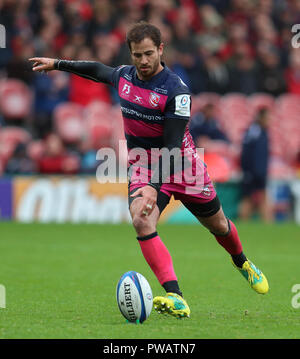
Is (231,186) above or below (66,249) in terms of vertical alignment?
above

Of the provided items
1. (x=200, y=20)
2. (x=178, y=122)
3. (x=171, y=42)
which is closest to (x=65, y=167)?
(x=171, y=42)

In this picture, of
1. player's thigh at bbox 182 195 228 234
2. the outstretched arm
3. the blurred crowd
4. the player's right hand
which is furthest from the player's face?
the blurred crowd

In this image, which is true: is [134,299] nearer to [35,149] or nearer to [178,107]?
[178,107]

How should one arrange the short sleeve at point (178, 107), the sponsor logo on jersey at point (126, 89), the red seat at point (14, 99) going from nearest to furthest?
the short sleeve at point (178, 107) → the sponsor logo on jersey at point (126, 89) → the red seat at point (14, 99)

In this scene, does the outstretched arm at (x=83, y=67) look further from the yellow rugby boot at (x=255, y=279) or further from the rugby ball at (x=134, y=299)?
the yellow rugby boot at (x=255, y=279)

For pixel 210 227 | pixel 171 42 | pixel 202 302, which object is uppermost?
pixel 171 42

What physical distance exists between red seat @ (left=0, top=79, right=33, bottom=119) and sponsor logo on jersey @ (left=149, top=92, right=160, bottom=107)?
34.9 feet

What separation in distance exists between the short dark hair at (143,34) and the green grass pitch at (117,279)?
7.11ft

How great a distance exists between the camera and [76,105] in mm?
17531

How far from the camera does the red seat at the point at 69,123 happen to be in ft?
55.6

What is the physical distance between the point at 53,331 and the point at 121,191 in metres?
10.4

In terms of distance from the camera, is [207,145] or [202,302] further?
[207,145]

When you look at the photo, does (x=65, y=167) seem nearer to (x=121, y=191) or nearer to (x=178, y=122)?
(x=121, y=191)

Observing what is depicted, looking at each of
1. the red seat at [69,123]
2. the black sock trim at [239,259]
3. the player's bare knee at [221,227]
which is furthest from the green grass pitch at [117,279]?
the red seat at [69,123]
